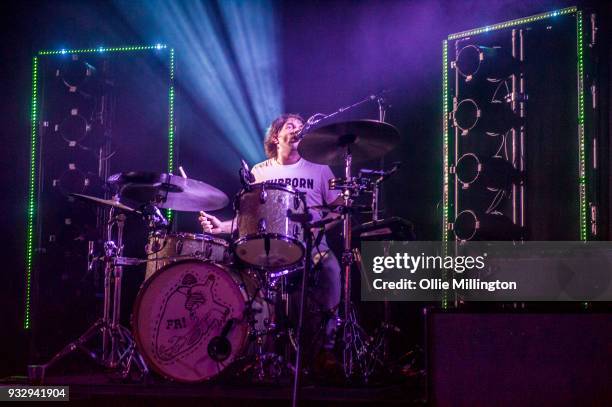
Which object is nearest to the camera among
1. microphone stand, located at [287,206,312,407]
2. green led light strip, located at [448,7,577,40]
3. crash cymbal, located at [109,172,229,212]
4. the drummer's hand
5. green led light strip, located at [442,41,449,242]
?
microphone stand, located at [287,206,312,407]

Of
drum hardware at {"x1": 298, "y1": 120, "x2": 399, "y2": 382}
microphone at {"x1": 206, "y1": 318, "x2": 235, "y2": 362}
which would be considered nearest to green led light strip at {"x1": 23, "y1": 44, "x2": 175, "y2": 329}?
drum hardware at {"x1": 298, "y1": 120, "x2": 399, "y2": 382}

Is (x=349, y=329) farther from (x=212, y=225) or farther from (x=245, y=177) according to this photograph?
(x=212, y=225)

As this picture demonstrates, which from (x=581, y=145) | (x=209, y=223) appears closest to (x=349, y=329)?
(x=209, y=223)

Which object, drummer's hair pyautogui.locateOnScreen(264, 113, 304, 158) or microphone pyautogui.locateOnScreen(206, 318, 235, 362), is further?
drummer's hair pyautogui.locateOnScreen(264, 113, 304, 158)

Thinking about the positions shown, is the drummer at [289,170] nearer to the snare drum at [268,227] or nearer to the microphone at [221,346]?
the snare drum at [268,227]

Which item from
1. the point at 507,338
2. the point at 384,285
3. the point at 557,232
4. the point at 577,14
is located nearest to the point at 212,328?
the point at 384,285

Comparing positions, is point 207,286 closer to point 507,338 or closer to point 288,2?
point 507,338

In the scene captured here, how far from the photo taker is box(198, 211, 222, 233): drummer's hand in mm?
5105

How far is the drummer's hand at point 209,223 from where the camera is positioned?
511 cm

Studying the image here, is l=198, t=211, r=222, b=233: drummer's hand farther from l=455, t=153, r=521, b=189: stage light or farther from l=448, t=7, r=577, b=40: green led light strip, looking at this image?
l=448, t=7, r=577, b=40: green led light strip

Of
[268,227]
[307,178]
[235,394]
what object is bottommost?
[235,394]

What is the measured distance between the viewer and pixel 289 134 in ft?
18.2

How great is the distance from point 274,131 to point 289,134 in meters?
0.27

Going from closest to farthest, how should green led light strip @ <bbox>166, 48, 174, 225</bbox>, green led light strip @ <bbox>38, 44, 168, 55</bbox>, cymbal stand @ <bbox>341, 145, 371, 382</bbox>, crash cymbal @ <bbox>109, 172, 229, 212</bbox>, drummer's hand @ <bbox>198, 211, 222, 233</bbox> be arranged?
1. cymbal stand @ <bbox>341, 145, 371, 382</bbox>
2. crash cymbal @ <bbox>109, 172, 229, 212</bbox>
3. drummer's hand @ <bbox>198, 211, 222, 233</bbox>
4. green led light strip @ <bbox>166, 48, 174, 225</bbox>
5. green led light strip @ <bbox>38, 44, 168, 55</bbox>
